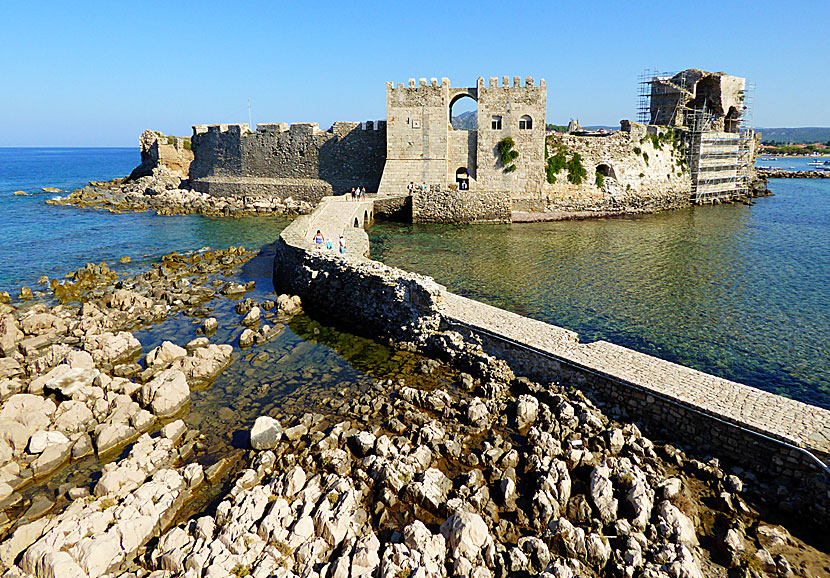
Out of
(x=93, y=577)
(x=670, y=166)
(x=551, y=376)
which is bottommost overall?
(x=93, y=577)

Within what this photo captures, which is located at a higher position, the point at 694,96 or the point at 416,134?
the point at 694,96

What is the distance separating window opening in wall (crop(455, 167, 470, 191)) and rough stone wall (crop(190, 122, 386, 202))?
5.25 meters

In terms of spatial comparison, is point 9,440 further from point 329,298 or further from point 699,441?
point 699,441

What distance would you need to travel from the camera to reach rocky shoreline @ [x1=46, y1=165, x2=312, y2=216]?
35.8 m

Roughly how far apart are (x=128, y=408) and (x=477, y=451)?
670cm

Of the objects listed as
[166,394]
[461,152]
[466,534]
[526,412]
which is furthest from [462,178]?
[466,534]

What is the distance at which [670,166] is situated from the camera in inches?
1475

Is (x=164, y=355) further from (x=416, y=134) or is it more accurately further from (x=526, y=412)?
(x=416, y=134)

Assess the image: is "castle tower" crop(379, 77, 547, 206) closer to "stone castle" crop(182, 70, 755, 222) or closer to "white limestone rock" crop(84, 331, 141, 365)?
"stone castle" crop(182, 70, 755, 222)

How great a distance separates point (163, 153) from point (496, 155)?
111ft

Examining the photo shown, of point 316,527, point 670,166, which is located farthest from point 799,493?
point 670,166

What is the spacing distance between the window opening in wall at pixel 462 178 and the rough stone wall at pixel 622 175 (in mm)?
3263

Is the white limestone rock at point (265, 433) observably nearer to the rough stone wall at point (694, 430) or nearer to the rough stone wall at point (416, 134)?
the rough stone wall at point (694, 430)

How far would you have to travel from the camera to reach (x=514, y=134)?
103 feet
